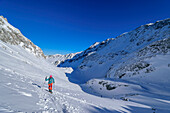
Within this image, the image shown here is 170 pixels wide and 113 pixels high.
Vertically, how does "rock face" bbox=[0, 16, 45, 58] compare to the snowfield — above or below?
above

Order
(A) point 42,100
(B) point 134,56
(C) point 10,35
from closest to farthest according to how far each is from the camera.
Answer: (A) point 42,100 < (C) point 10,35 < (B) point 134,56

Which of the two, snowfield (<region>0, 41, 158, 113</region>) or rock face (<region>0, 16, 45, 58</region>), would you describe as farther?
rock face (<region>0, 16, 45, 58</region>)

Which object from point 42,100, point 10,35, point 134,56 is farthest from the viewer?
point 134,56

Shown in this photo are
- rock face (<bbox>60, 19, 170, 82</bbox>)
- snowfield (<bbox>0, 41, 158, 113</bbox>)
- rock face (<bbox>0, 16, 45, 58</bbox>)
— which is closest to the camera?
snowfield (<bbox>0, 41, 158, 113</bbox>)

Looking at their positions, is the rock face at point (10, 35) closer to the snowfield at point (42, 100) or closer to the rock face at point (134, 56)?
the snowfield at point (42, 100)

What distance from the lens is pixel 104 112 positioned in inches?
251

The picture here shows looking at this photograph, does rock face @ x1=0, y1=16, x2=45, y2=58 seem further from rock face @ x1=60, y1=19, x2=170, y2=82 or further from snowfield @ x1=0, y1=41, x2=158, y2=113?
rock face @ x1=60, y1=19, x2=170, y2=82

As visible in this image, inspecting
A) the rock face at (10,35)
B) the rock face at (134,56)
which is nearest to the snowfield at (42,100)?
the rock face at (134,56)

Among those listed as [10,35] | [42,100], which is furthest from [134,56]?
[10,35]

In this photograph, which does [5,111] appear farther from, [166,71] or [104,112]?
[166,71]

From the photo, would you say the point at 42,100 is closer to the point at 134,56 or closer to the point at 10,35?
the point at 134,56

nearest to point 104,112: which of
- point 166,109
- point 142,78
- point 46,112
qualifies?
point 46,112

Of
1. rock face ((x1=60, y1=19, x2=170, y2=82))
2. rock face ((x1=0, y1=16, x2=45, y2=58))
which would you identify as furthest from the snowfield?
rock face ((x1=0, y1=16, x2=45, y2=58))

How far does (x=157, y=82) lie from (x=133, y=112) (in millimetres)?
9623
